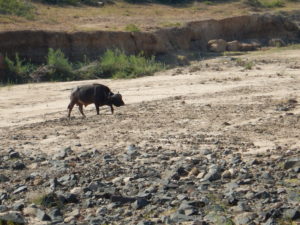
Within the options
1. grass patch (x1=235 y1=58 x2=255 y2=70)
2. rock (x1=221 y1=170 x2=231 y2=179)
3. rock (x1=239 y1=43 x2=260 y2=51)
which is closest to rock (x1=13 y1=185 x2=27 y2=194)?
rock (x1=221 y1=170 x2=231 y2=179)

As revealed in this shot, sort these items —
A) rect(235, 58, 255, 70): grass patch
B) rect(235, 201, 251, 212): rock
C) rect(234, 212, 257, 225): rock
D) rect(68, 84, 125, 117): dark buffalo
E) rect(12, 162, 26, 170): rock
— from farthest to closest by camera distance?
1. rect(235, 58, 255, 70): grass patch
2. rect(68, 84, 125, 117): dark buffalo
3. rect(12, 162, 26, 170): rock
4. rect(235, 201, 251, 212): rock
5. rect(234, 212, 257, 225): rock

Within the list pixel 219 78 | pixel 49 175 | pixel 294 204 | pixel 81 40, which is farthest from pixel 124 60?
pixel 294 204

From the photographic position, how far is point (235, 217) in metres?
8.09

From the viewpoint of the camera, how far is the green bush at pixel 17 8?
2889 cm

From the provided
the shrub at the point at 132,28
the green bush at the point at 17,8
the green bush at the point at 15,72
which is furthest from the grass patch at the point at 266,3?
the green bush at the point at 15,72

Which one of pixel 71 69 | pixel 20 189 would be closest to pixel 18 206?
pixel 20 189

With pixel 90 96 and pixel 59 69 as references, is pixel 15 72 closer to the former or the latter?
pixel 59 69

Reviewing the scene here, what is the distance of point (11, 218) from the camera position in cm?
822

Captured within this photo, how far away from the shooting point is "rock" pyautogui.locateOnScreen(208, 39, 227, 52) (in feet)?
97.1

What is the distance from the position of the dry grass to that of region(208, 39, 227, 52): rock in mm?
1659

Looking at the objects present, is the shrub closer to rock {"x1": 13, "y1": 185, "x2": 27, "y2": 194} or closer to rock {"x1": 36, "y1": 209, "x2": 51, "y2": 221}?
rock {"x1": 13, "y1": 185, "x2": 27, "y2": 194}

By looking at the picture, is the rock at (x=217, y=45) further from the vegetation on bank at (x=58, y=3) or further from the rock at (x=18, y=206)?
the rock at (x=18, y=206)

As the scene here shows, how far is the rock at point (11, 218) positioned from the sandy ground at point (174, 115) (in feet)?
11.8

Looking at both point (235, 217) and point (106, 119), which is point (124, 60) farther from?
point (235, 217)
